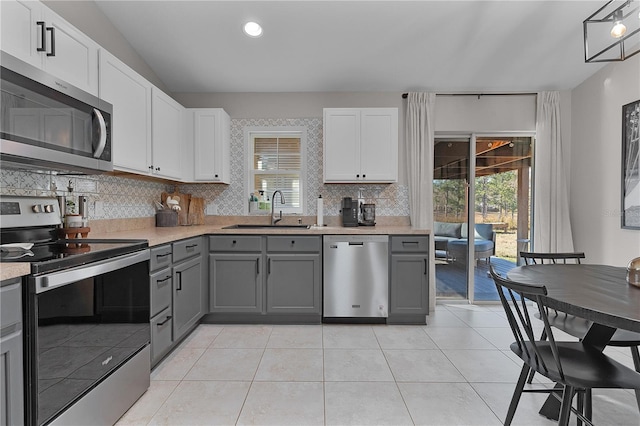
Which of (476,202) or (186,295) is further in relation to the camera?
(476,202)

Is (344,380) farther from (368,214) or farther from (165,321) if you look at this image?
(368,214)

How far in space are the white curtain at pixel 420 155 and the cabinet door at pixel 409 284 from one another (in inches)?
28.0

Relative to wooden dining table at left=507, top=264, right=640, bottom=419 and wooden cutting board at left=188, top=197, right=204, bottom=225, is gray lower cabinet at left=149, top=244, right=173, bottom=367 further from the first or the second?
wooden dining table at left=507, top=264, right=640, bottom=419

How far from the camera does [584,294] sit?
152 cm

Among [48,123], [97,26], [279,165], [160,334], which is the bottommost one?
[160,334]

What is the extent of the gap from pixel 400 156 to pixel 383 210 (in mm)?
683

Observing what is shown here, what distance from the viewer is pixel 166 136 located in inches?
127

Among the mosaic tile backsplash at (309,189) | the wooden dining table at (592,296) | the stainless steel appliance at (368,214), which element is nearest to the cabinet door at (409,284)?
the stainless steel appliance at (368,214)

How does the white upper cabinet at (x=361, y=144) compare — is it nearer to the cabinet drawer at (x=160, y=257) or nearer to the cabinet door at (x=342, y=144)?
the cabinet door at (x=342, y=144)

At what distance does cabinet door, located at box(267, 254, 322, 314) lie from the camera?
328cm

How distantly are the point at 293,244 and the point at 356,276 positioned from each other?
0.71 m

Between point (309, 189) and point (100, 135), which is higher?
point (100, 135)

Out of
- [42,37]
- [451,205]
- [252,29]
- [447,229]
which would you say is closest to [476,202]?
[451,205]

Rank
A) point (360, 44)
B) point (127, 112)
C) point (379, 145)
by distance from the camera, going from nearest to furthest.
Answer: point (127, 112), point (360, 44), point (379, 145)
